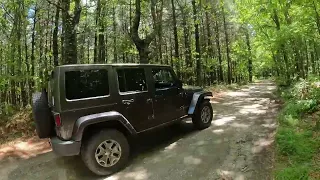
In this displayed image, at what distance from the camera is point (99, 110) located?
479 cm

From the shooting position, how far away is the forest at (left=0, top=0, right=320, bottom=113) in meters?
11.5

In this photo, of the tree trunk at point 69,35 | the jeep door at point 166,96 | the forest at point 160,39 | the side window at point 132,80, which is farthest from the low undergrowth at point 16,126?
the jeep door at point 166,96

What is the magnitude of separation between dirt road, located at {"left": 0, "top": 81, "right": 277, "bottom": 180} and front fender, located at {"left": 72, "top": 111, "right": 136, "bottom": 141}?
877 mm

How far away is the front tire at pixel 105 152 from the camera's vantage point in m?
4.62

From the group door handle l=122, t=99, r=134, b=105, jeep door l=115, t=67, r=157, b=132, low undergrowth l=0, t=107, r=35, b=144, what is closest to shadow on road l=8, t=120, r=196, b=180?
jeep door l=115, t=67, r=157, b=132

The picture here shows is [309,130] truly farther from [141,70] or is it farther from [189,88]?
[141,70]

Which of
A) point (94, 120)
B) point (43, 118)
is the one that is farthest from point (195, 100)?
point (43, 118)

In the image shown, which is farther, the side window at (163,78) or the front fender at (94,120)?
the side window at (163,78)

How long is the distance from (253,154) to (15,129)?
23.5 ft

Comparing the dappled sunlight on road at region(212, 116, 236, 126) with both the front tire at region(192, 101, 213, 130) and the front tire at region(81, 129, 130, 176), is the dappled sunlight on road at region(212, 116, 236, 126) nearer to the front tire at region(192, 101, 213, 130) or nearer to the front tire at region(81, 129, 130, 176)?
the front tire at region(192, 101, 213, 130)

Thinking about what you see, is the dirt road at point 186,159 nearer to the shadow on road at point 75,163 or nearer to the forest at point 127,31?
the shadow on road at point 75,163

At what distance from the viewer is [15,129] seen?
8.18 m

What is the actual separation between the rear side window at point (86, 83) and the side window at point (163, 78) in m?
1.40

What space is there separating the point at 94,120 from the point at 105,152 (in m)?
0.68
